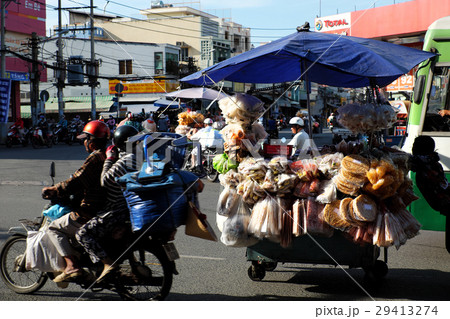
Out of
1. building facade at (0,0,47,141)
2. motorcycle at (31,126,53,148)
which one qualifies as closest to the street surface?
motorcycle at (31,126,53,148)

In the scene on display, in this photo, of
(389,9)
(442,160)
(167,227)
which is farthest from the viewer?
(389,9)

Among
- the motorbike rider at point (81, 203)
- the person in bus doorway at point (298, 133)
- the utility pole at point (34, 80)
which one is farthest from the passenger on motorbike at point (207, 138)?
the utility pole at point (34, 80)

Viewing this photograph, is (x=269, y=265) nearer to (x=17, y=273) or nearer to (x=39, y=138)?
(x=17, y=273)

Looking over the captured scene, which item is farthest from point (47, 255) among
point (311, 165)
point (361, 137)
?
point (361, 137)

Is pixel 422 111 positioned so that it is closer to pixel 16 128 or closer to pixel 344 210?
pixel 344 210

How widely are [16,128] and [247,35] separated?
190 feet

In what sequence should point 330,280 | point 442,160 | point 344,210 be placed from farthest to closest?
point 442,160, point 330,280, point 344,210

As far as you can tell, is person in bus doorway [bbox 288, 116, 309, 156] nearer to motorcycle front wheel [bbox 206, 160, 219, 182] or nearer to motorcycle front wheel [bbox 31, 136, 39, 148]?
motorcycle front wheel [bbox 206, 160, 219, 182]

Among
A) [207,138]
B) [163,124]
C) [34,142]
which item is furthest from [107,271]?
[163,124]

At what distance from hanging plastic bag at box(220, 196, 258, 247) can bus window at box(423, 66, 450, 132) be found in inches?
129

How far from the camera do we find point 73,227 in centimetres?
470

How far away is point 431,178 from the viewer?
5156 mm

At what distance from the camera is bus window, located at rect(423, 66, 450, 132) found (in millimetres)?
7047

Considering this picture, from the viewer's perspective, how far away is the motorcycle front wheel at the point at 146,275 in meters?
4.49
